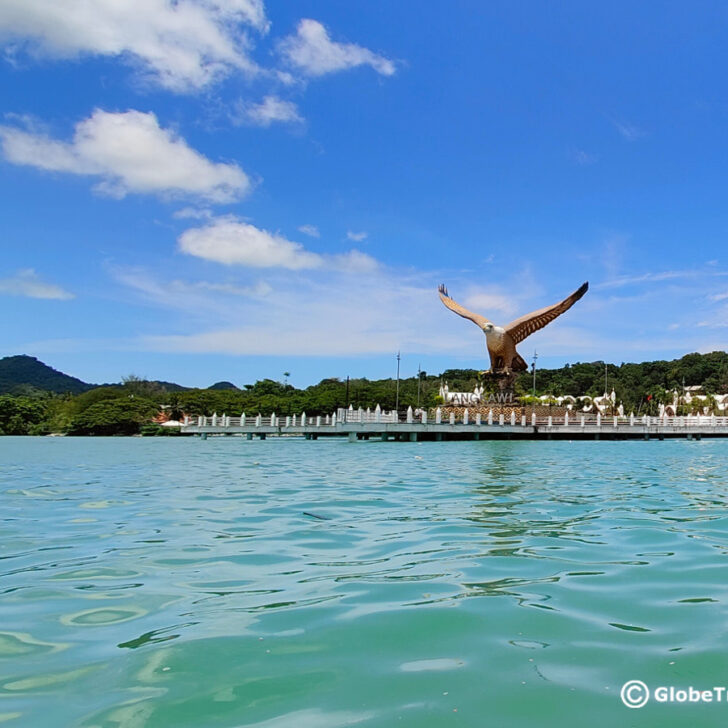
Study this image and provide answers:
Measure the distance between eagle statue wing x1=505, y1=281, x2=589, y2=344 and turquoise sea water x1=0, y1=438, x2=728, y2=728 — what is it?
38938 mm

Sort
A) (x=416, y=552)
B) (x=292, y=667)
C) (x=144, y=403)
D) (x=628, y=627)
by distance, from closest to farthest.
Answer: (x=292, y=667) → (x=628, y=627) → (x=416, y=552) → (x=144, y=403)

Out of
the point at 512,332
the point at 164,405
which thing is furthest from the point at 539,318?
the point at 164,405

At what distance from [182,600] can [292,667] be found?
1.32m

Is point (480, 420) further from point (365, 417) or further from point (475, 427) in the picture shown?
point (365, 417)

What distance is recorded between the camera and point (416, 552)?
5.50 meters

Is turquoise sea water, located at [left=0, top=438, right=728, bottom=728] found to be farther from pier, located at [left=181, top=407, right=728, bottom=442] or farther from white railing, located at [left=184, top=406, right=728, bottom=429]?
white railing, located at [left=184, top=406, right=728, bottom=429]

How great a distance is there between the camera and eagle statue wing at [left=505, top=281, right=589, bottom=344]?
45562 millimetres

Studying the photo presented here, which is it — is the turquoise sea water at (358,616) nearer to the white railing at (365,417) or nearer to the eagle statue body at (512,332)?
the white railing at (365,417)

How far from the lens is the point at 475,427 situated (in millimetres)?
38688

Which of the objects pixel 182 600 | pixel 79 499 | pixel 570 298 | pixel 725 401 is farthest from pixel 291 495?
pixel 725 401

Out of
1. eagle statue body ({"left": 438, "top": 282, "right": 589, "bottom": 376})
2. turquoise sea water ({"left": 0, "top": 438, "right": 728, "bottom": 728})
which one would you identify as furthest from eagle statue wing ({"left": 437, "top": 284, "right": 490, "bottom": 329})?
turquoise sea water ({"left": 0, "top": 438, "right": 728, "bottom": 728})

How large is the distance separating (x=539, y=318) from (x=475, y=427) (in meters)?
11.3

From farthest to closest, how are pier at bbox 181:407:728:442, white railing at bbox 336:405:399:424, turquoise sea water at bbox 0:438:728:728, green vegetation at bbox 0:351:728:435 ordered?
green vegetation at bbox 0:351:728:435 → white railing at bbox 336:405:399:424 → pier at bbox 181:407:728:442 → turquoise sea water at bbox 0:438:728:728

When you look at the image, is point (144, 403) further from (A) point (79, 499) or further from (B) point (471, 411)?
(A) point (79, 499)
